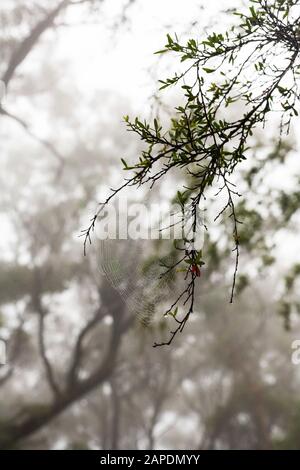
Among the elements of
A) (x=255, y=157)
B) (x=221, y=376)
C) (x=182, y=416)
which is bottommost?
(x=182, y=416)

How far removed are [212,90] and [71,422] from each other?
24218 millimetres

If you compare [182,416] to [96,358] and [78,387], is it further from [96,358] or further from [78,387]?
[78,387]

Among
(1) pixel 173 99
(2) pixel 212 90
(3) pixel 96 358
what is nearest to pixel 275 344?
(3) pixel 96 358

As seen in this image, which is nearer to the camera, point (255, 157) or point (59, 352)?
point (255, 157)

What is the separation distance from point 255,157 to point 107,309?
8293mm

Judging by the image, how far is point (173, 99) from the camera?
11961 millimetres

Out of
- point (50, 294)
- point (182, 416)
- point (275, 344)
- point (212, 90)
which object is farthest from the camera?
point (182, 416)

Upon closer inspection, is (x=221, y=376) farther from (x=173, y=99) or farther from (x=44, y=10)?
(x=44, y=10)

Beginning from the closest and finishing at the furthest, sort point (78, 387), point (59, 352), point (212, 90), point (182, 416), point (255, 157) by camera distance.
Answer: point (212, 90) < point (255, 157) < point (78, 387) < point (59, 352) < point (182, 416)

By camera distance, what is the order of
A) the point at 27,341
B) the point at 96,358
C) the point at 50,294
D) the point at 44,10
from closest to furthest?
1. the point at 44,10
2. the point at 50,294
3. the point at 27,341
4. the point at 96,358

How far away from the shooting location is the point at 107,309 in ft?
41.5

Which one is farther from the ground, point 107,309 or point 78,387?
point 107,309

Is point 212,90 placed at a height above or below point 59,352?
above

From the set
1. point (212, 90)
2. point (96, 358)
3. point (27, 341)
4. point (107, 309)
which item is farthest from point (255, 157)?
point (96, 358)
